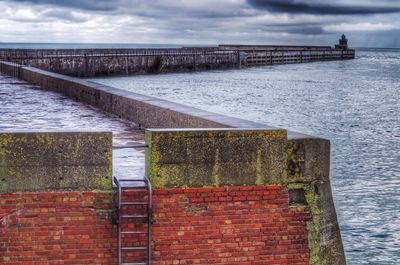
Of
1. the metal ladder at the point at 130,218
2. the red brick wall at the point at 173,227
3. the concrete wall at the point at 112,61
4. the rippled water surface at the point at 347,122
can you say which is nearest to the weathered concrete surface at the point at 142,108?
the red brick wall at the point at 173,227

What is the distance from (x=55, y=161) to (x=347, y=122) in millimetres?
28605

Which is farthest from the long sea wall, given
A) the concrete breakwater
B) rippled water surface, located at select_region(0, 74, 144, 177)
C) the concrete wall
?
the concrete wall

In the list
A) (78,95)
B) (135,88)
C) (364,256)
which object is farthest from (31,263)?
(135,88)

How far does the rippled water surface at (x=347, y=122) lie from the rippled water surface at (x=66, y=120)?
18.0 feet

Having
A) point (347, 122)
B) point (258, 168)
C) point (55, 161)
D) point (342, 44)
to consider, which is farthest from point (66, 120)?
point (342, 44)

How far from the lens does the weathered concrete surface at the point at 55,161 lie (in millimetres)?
7098

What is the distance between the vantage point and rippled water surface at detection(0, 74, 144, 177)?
29.4 ft

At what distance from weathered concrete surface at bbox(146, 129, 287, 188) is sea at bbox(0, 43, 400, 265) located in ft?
17.0

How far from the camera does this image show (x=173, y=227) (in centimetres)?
749

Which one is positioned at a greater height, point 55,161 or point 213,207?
point 55,161

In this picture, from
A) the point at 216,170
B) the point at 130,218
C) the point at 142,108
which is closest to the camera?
the point at 130,218

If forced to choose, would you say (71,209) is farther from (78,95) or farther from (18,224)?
(78,95)

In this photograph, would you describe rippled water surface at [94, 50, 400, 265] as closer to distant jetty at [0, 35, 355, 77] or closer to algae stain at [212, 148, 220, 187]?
distant jetty at [0, 35, 355, 77]

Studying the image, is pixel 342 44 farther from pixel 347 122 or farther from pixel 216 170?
pixel 216 170
